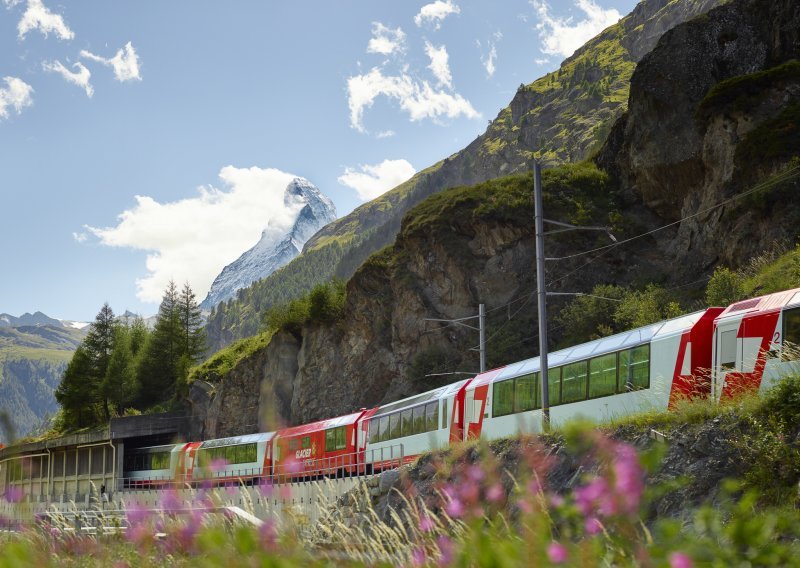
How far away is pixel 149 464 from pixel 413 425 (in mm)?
34841

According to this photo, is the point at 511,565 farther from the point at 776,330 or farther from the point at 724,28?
the point at 724,28

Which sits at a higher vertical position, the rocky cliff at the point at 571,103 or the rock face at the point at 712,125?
the rocky cliff at the point at 571,103

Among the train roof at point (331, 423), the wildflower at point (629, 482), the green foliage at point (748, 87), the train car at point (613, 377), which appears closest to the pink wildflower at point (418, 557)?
the wildflower at point (629, 482)

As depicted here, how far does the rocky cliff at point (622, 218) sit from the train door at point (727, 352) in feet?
61.9

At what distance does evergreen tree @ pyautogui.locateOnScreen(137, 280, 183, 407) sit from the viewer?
99.6m

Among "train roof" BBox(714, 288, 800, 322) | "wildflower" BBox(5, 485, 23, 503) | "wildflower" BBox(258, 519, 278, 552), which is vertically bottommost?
"wildflower" BBox(258, 519, 278, 552)

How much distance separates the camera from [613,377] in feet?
76.5

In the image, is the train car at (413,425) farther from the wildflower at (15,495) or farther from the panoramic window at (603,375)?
the wildflower at (15,495)

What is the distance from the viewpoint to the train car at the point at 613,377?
2106 cm

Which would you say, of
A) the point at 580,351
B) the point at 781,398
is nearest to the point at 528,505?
the point at 781,398

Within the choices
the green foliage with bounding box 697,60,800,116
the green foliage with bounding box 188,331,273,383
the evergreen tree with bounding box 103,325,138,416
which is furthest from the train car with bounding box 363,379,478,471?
the evergreen tree with bounding box 103,325,138,416

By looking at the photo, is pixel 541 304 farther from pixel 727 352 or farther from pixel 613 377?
pixel 727 352

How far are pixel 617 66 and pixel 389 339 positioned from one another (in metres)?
124

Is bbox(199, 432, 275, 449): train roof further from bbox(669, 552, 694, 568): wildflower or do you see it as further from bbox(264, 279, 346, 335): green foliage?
bbox(669, 552, 694, 568): wildflower
